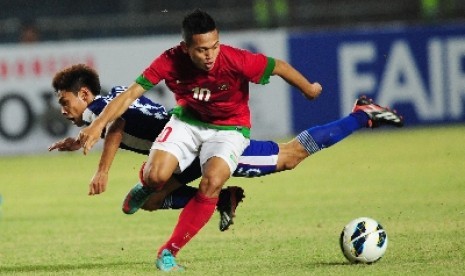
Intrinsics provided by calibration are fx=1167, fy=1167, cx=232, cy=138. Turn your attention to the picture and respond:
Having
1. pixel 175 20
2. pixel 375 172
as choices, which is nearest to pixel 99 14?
pixel 175 20

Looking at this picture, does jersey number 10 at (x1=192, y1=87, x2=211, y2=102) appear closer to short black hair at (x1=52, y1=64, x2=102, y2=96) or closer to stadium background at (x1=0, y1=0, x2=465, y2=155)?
short black hair at (x1=52, y1=64, x2=102, y2=96)

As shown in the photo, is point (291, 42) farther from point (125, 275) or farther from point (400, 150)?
point (125, 275)

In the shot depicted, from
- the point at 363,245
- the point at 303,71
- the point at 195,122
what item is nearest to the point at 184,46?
the point at 195,122

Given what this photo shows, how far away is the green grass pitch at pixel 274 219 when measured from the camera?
7.58 m

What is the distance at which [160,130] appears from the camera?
8.51 metres

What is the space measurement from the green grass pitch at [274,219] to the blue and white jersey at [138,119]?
799mm

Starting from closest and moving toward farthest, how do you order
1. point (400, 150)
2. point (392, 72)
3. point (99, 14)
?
point (400, 150) < point (392, 72) < point (99, 14)

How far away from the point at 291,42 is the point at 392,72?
1665 millimetres

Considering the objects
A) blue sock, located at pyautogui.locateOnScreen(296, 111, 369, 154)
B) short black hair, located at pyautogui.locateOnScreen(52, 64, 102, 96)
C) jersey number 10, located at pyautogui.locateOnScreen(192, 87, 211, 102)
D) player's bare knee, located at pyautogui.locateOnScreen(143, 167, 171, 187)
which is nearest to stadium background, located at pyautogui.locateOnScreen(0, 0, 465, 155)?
blue sock, located at pyautogui.locateOnScreen(296, 111, 369, 154)

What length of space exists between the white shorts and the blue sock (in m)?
0.80

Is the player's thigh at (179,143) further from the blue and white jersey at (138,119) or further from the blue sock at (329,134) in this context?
the blue sock at (329,134)

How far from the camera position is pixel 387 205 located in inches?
420

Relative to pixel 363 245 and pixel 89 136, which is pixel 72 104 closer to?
pixel 89 136

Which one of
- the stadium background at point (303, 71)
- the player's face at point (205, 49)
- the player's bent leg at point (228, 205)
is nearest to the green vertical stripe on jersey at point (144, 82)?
the player's face at point (205, 49)
